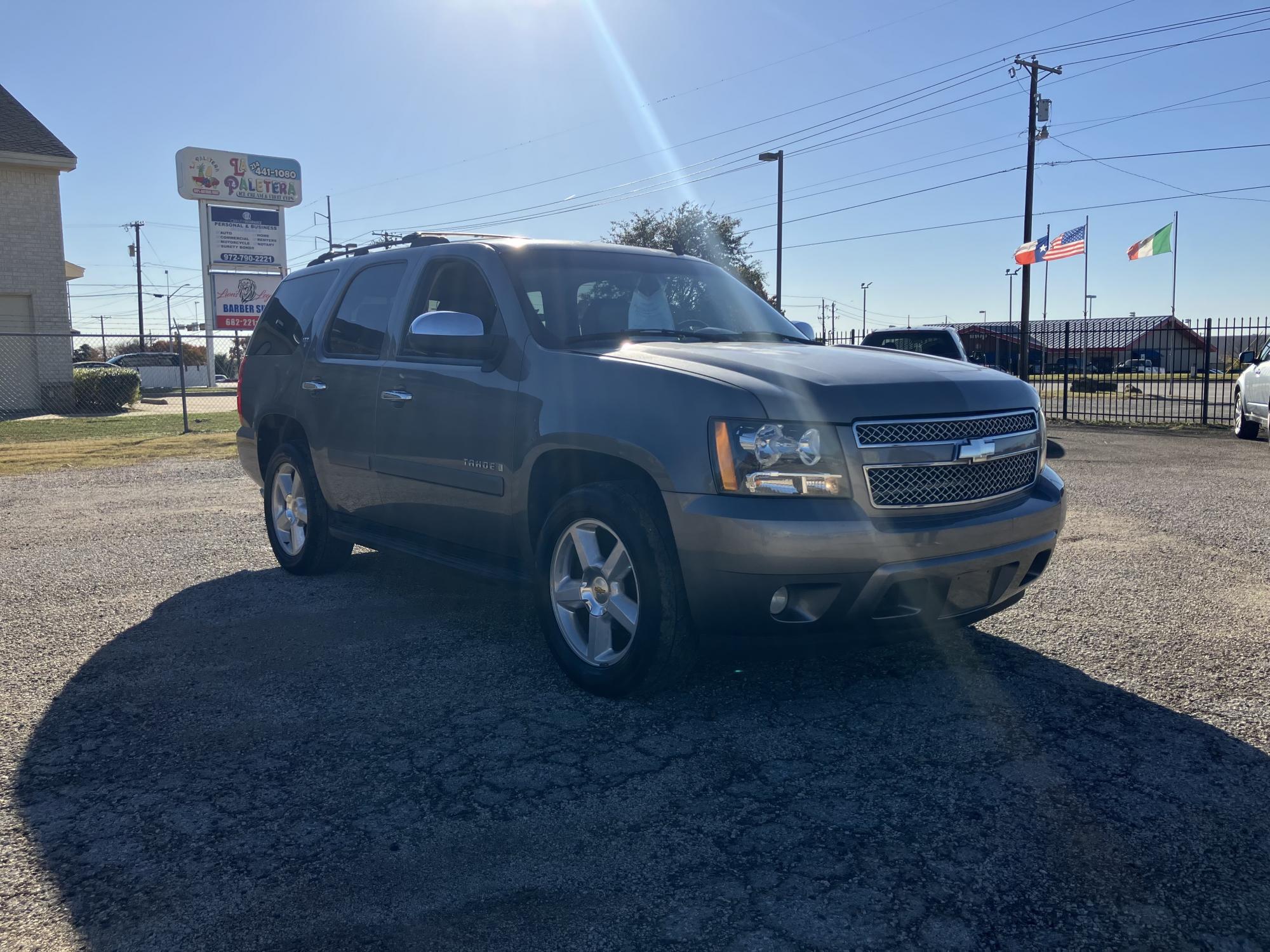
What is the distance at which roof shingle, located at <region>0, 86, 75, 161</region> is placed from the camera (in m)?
25.7

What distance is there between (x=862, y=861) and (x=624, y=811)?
2.42 ft

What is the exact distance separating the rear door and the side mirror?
0.72 metres

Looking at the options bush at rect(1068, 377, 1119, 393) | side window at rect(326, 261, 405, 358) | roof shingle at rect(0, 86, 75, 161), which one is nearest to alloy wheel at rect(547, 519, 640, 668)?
side window at rect(326, 261, 405, 358)

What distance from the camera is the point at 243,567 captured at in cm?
698

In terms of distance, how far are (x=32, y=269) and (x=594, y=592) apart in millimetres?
27169

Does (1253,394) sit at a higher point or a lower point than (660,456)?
lower

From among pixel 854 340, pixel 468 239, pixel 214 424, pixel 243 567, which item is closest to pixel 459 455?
pixel 468 239

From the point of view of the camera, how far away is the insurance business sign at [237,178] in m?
30.3

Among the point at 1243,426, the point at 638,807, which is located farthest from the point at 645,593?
the point at 1243,426

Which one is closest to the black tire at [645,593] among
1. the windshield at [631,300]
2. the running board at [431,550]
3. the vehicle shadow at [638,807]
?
the vehicle shadow at [638,807]

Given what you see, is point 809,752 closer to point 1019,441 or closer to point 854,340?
point 1019,441

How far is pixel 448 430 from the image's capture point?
193 inches

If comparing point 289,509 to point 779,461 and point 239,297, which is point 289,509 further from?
point 239,297

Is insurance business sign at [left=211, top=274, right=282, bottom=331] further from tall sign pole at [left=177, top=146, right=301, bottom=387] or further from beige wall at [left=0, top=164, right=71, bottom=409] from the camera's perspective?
beige wall at [left=0, top=164, right=71, bottom=409]
